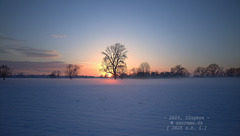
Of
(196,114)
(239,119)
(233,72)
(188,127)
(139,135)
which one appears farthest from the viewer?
(233,72)

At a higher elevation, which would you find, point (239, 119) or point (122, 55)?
point (122, 55)

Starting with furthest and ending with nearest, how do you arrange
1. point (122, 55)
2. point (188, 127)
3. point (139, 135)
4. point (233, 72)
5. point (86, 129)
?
point (233, 72)
point (122, 55)
point (188, 127)
point (86, 129)
point (139, 135)

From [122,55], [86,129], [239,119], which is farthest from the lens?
[122,55]

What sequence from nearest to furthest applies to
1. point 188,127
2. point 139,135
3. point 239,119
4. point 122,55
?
point 139,135 → point 188,127 → point 239,119 → point 122,55

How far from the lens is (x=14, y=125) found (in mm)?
4145

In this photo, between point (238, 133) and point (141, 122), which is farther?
point (141, 122)

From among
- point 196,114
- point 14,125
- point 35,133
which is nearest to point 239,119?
A: point 196,114

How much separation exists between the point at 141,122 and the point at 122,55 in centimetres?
3644

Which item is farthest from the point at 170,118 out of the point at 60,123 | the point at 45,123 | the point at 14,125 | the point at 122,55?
the point at 122,55

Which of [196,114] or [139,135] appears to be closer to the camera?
[139,135]

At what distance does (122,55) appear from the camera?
40.4 meters

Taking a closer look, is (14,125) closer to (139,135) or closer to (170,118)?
(139,135)

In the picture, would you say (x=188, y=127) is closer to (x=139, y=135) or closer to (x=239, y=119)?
(x=139, y=135)

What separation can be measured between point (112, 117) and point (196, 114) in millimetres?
3789
